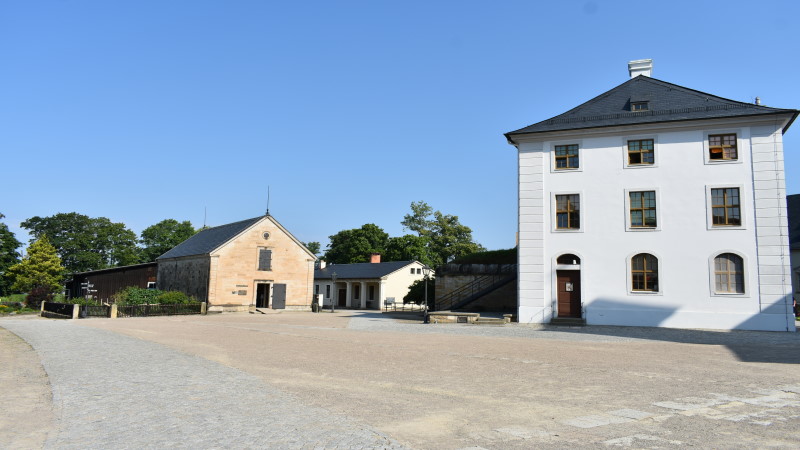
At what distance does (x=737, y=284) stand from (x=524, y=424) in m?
19.2

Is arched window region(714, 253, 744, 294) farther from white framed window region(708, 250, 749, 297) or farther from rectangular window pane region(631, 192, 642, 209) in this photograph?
rectangular window pane region(631, 192, 642, 209)

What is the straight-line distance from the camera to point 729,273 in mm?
21609

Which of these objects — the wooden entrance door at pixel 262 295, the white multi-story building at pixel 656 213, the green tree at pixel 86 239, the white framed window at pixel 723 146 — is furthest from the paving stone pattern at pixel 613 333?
the green tree at pixel 86 239

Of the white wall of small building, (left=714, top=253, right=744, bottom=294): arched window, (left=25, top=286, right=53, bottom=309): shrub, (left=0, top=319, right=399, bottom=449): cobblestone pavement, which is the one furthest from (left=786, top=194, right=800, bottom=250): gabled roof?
(left=25, top=286, right=53, bottom=309): shrub

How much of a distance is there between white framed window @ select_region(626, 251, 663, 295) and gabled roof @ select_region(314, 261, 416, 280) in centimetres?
2940

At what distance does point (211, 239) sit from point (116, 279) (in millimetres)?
10314

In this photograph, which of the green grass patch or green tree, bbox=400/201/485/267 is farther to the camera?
green tree, bbox=400/201/485/267

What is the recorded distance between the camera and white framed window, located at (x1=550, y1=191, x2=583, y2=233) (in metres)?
23.9

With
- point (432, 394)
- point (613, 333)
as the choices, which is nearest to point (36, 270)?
point (613, 333)

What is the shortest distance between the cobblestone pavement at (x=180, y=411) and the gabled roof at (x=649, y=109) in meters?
19.1

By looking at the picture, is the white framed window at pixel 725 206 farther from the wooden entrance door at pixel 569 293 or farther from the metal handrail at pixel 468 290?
the metal handrail at pixel 468 290

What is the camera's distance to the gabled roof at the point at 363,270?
51.4m

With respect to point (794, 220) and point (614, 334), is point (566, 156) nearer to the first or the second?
point (614, 334)

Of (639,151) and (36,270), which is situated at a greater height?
(639,151)
